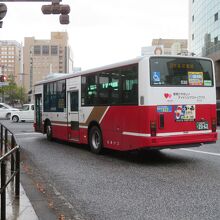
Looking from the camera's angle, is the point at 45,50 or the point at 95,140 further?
the point at 45,50

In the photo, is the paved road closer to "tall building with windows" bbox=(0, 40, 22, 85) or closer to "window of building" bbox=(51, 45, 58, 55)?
"tall building with windows" bbox=(0, 40, 22, 85)

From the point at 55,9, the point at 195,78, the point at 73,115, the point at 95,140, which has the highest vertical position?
the point at 55,9

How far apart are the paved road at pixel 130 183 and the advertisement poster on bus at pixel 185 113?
1.25 meters

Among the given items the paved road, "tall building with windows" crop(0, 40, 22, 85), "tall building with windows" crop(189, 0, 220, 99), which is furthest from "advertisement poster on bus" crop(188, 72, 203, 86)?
"tall building with windows" crop(0, 40, 22, 85)

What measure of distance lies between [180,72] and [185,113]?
1140mm

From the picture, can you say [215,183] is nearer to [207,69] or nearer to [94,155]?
[207,69]

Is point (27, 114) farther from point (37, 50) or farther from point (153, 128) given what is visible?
point (37, 50)

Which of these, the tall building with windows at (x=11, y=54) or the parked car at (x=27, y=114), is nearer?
the parked car at (x=27, y=114)

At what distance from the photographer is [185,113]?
11266 mm

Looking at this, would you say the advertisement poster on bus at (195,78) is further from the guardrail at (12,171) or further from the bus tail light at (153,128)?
the guardrail at (12,171)

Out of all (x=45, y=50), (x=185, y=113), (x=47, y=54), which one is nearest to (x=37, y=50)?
(x=45, y=50)

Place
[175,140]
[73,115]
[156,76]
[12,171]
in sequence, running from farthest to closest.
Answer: [73,115] → [175,140] → [156,76] → [12,171]

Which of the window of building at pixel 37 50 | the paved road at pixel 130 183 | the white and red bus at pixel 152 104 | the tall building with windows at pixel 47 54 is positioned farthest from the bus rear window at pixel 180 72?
the window of building at pixel 37 50

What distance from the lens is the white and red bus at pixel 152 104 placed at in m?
10.7
